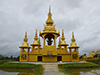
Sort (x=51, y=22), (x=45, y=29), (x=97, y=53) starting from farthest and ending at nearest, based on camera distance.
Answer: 1. (x=97, y=53)
2. (x=51, y=22)
3. (x=45, y=29)

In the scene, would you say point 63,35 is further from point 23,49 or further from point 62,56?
point 23,49

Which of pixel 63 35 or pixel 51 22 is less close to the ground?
pixel 51 22

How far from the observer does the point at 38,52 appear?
28.8 meters

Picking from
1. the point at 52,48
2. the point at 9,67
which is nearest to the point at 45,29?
the point at 52,48

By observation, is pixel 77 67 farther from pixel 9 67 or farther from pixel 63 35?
pixel 63 35

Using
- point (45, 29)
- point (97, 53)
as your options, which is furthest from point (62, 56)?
point (97, 53)

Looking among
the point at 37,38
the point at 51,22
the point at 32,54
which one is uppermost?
the point at 51,22

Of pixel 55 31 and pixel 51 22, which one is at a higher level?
pixel 51 22

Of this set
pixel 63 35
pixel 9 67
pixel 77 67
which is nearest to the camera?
pixel 77 67

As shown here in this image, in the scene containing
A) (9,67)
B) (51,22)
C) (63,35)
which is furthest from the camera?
(63,35)

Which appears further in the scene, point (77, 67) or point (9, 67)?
point (9, 67)

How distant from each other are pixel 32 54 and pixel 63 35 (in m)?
12.1

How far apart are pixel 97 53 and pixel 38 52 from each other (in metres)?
25.4

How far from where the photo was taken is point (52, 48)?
2820 centimetres
